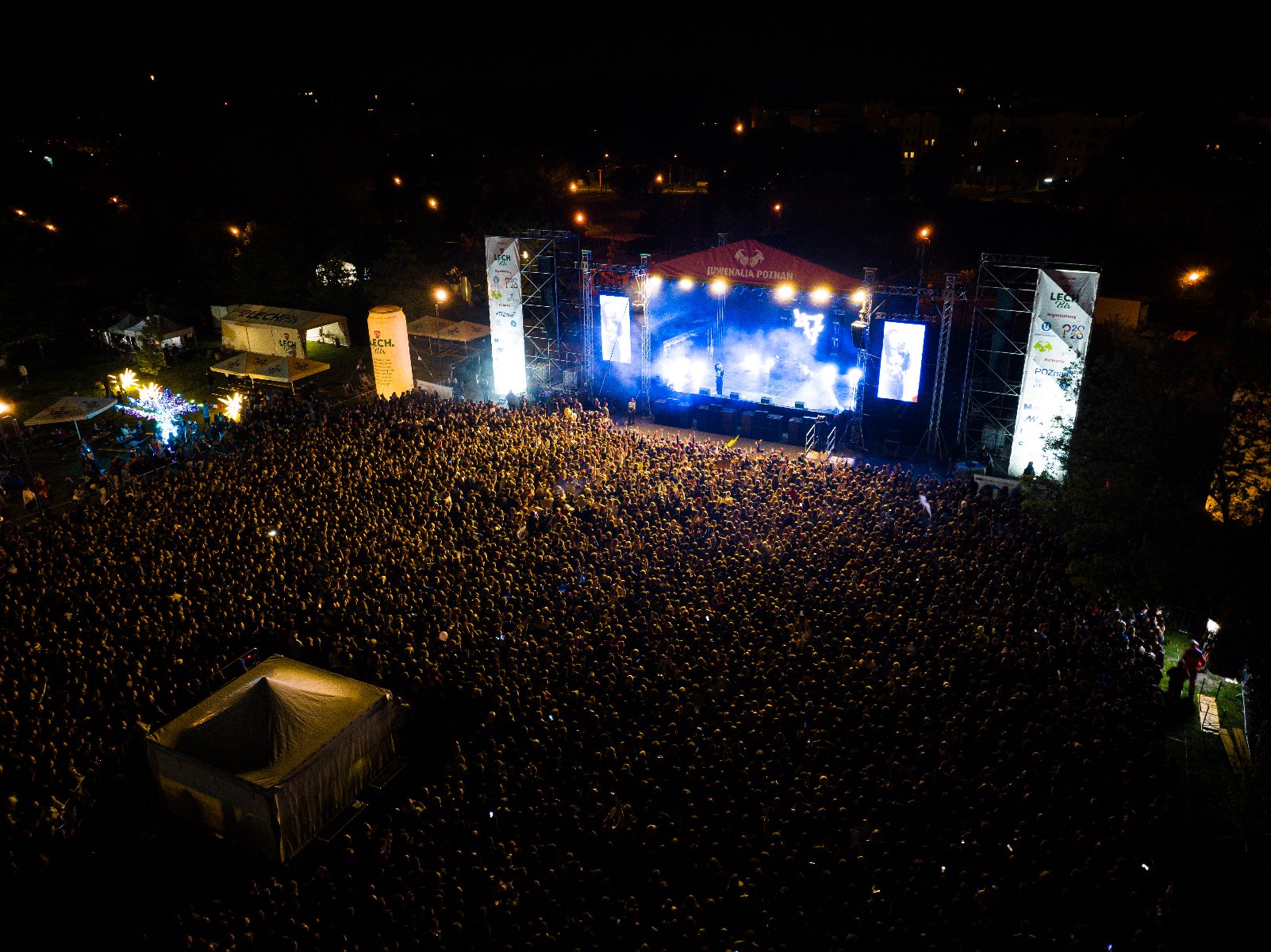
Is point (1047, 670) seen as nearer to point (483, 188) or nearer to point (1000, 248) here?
point (1000, 248)

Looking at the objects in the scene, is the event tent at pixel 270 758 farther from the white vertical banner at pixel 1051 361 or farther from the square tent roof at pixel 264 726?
the white vertical banner at pixel 1051 361

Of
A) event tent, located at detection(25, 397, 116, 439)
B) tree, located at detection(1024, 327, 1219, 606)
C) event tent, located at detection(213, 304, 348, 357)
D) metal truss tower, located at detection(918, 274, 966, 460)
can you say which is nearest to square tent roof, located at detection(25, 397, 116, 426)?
event tent, located at detection(25, 397, 116, 439)

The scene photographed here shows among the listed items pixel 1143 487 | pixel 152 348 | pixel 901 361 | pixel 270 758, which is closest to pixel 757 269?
pixel 901 361

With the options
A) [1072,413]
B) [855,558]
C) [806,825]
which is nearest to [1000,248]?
[1072,413]

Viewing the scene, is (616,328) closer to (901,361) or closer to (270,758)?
(901,361)

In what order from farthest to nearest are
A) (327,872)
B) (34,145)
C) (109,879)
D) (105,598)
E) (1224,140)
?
(34,145) < (1224,140) < (105,598) < (109,879) < (327,872)

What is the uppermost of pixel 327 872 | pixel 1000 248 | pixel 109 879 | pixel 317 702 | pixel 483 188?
pixel 483 188

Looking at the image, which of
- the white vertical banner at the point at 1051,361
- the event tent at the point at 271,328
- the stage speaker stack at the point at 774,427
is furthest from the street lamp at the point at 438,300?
the white vertical banner at the point at 1051,361
